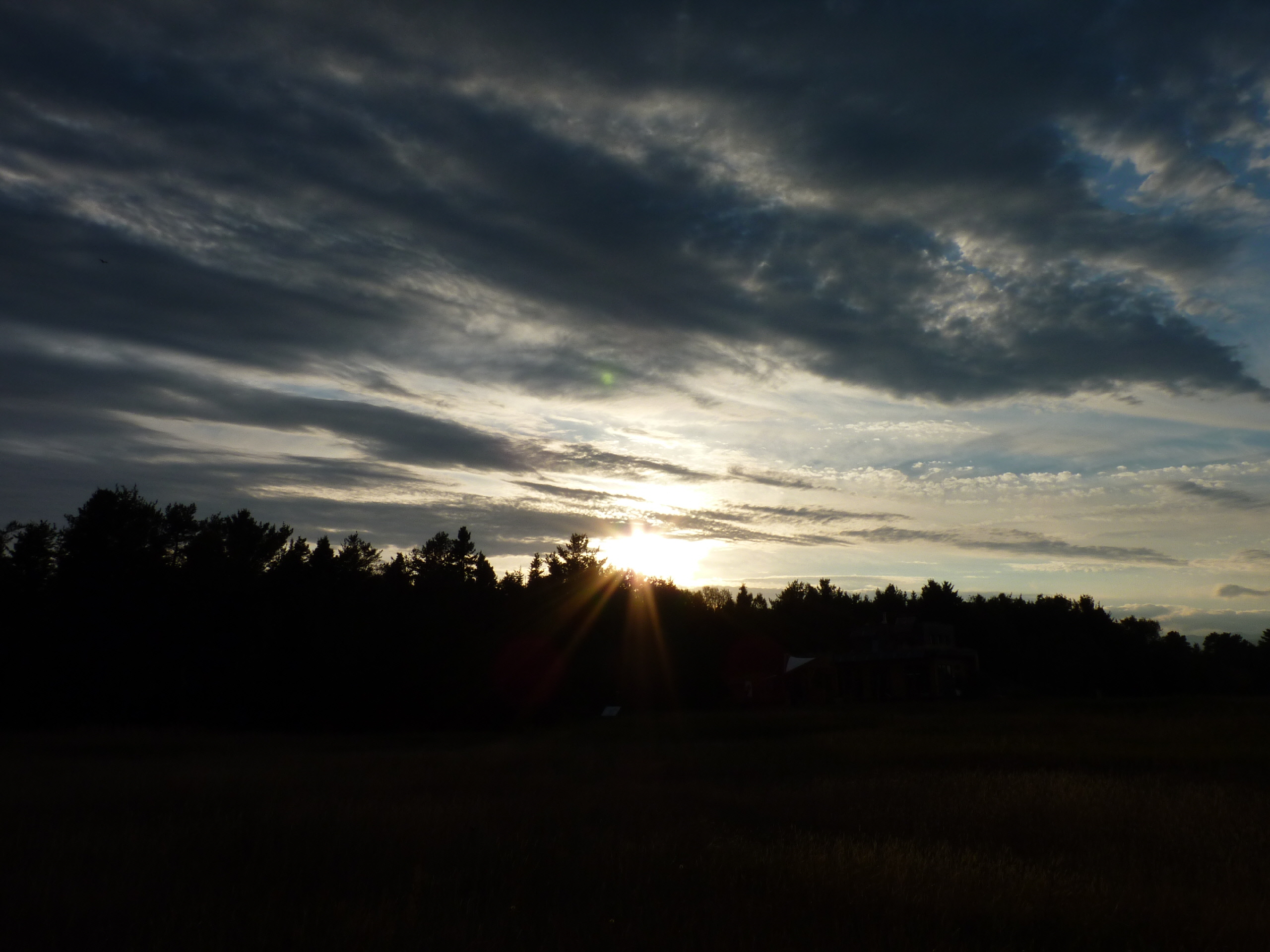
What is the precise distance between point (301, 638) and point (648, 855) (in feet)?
150

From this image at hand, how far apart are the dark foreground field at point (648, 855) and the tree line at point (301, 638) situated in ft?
90.8

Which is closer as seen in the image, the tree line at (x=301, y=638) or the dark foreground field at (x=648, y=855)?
the dark foreground field at (x=648, y=855)

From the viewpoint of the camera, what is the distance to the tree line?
4972 cm

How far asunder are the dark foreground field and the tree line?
27684mm

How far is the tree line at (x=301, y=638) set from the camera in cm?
4972

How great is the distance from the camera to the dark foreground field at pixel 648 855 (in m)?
7.14

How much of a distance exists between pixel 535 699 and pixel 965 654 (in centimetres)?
3737

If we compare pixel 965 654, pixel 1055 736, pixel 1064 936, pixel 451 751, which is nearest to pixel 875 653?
→ pixel 965 654

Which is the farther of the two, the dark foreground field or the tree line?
the tree line

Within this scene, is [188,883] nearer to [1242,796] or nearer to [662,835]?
[662,835]

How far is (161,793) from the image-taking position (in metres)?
15.6

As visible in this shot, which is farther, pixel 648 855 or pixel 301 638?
pixel 301 638

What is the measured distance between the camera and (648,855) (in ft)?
33.2

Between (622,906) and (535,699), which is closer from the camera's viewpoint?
(622,906)
